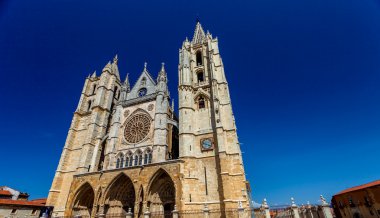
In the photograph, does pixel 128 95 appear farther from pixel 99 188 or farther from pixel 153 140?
pixel 99 188

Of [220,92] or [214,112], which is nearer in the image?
[214,112]

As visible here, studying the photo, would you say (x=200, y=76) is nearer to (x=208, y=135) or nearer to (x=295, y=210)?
(x=208, y=135)

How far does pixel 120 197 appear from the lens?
18453mm

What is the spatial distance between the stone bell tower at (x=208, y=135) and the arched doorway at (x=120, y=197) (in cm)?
595

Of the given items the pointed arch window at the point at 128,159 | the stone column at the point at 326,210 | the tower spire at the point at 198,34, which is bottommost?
the stone column at the point at 326,210

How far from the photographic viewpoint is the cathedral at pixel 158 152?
16.2 m

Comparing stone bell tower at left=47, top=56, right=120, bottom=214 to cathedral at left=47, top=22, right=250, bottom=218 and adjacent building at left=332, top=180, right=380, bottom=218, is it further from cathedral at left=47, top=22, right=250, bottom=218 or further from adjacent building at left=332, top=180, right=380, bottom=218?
adjacent building at left=332, top=180, right=380, bottom=218

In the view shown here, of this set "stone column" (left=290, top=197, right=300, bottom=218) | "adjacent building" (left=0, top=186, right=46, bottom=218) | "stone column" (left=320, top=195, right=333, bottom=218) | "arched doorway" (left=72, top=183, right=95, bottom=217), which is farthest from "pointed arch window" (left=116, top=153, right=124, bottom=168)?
"stone column" (left=320, top=195, right=333, bottom=218)

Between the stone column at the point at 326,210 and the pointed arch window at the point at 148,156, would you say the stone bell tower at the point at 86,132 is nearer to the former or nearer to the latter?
the pointed arch window at the point at 148,156

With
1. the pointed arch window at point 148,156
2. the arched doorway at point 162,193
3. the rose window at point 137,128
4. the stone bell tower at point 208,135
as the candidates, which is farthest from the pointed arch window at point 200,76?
the arched doorway at point 162,193

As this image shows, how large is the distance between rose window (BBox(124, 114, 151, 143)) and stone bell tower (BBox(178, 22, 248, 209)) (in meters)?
4.31

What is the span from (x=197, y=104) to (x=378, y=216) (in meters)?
20.6

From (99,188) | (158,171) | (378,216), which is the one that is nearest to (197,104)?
(158,171)

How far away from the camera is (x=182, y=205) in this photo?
1485 centimetres
